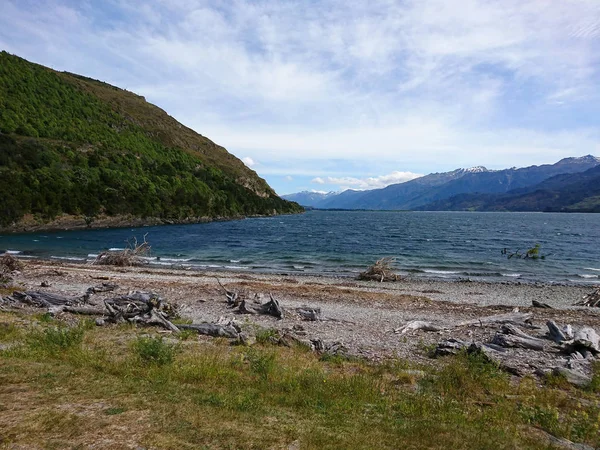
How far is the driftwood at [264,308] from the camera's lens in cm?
2069

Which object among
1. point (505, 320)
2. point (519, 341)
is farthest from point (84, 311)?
point (505, 320)

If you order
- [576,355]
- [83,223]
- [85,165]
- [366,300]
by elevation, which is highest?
[85,165]

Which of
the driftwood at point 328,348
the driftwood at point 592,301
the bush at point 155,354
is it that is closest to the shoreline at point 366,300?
the driftwood at point 328,348

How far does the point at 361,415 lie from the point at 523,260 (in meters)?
55.4

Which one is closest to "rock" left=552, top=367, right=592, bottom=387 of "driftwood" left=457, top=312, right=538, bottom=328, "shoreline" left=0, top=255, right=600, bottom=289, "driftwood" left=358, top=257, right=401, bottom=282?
"driftwood" left=457, top=312, right=538, bottom=328

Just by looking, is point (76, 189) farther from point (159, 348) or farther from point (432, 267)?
point (159, 348)

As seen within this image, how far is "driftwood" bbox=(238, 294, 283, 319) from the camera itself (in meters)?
20.7

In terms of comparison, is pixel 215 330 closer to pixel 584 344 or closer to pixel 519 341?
pixel 519 341

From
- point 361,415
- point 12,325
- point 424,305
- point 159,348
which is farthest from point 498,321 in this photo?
point 12,325

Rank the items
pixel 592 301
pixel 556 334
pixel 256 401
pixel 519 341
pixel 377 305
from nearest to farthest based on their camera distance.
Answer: pixel 256 401
pixel 519 341
pixel 556 334
pixel 377 305
pixel 592 301

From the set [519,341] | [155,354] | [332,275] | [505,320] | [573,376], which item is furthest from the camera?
[332,275]

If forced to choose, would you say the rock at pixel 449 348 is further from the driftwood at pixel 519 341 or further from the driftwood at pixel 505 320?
the driftwood at pixel 505 320

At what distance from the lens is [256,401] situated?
327 inches

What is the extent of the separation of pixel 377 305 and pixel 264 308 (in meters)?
8.20
